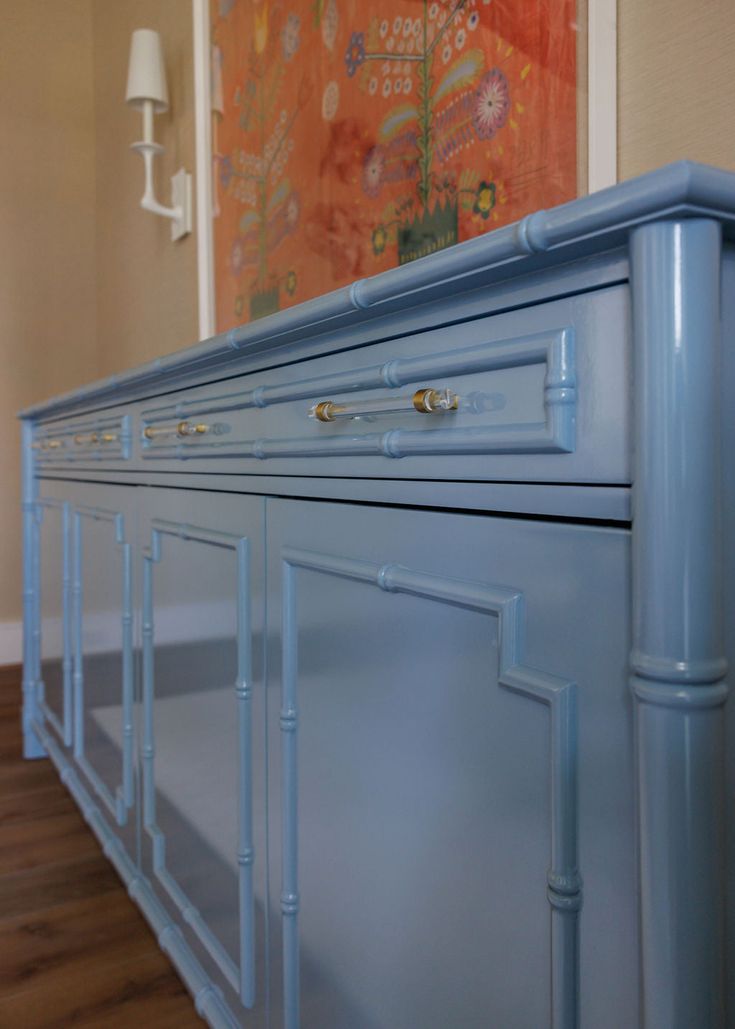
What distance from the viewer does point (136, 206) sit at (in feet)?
9.96

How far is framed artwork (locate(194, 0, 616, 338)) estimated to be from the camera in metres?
1.01

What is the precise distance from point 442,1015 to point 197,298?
2075 mm

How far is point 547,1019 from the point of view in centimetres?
56

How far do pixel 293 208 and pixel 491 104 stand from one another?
0.76 m

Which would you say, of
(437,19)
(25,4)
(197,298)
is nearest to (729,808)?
(437,19)

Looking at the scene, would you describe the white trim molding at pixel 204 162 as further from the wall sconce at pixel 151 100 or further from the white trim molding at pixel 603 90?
the white trim molding at pixel 603 90

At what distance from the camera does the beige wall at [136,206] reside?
8.09ft

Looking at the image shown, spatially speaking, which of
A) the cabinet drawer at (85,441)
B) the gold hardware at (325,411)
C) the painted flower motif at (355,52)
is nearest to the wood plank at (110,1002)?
the cabinet drawer at (85,441)

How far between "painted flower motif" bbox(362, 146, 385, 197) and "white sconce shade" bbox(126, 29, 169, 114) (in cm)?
127

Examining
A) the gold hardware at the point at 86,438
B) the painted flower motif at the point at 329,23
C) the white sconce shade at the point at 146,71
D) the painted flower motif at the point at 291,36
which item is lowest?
the gold hardware at the point at 86,438

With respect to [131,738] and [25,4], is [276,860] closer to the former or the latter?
[131,738]

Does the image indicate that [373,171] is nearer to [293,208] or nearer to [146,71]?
[293,208]

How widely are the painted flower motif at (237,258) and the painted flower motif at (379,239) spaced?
72 cm

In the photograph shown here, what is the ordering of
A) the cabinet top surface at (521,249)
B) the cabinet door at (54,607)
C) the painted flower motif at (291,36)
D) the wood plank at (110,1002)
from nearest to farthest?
the cabinet top surface at (521,249) → the wood plank at (110,1002) → the painted flower motif at (291,36) → the cabinet door at (54,607)
